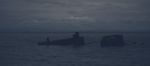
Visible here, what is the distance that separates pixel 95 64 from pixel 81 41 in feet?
116

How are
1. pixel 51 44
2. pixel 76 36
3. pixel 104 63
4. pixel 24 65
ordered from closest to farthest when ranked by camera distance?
pixel 24 65
pixel 104 63
pixel 76 36
pixel 51 44

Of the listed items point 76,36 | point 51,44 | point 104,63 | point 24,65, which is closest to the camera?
point 24,65

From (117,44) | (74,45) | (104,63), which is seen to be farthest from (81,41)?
(104,63)

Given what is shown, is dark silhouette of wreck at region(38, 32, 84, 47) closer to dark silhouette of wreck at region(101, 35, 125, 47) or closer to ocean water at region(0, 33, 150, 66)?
ocean water at region(0, 33, 150, 66)

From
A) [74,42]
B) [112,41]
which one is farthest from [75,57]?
[112,41]

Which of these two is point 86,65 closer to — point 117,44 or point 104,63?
point 104,63

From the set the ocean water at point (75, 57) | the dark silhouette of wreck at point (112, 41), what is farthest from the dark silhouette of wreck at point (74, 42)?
the dark silhouette of wreck at point (112, 41)

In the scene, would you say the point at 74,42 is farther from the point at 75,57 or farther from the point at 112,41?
the point at 75,57

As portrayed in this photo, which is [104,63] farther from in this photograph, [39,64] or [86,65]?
[39,64]

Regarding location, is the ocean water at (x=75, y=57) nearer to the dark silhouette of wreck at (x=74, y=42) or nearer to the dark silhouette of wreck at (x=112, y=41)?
the dark silhouette of wreck at (x=74, y=42)

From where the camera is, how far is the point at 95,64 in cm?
4019

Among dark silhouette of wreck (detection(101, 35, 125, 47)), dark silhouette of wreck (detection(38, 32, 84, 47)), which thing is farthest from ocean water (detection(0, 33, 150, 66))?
dark silhouette of wreck (detection(101, 35, 125, 47))

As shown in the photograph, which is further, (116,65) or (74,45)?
(74,45)

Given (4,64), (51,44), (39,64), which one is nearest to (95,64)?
(39,64)
